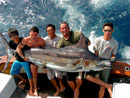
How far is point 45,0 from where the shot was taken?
10.4 meters

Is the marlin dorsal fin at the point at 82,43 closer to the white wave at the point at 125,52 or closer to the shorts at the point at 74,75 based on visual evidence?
the shorts at the point at 74,75

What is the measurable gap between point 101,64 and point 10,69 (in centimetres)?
199

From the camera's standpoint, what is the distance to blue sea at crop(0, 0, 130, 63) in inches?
295

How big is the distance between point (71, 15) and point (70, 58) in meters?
6.07

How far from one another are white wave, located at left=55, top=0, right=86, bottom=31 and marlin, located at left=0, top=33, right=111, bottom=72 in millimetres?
4905

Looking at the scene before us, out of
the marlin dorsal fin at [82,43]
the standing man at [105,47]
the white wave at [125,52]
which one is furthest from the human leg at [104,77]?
the white wave at [125,52]

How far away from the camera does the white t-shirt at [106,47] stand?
8.61ft

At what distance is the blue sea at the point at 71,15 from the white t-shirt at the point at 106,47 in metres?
4.17

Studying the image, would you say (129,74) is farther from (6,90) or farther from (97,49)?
(6,90)

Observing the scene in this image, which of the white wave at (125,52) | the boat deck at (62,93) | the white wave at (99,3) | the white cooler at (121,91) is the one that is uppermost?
the white wave at (99,3)

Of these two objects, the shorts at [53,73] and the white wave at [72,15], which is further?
the white wave at [72,15]

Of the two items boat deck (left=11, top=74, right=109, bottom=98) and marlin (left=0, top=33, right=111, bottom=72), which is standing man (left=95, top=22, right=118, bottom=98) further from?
boat deck (left=11, top=74, right=109, bottom=98)

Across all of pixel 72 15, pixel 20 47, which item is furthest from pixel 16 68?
pixel 72 15

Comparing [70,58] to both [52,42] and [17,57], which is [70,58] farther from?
[17,57]
